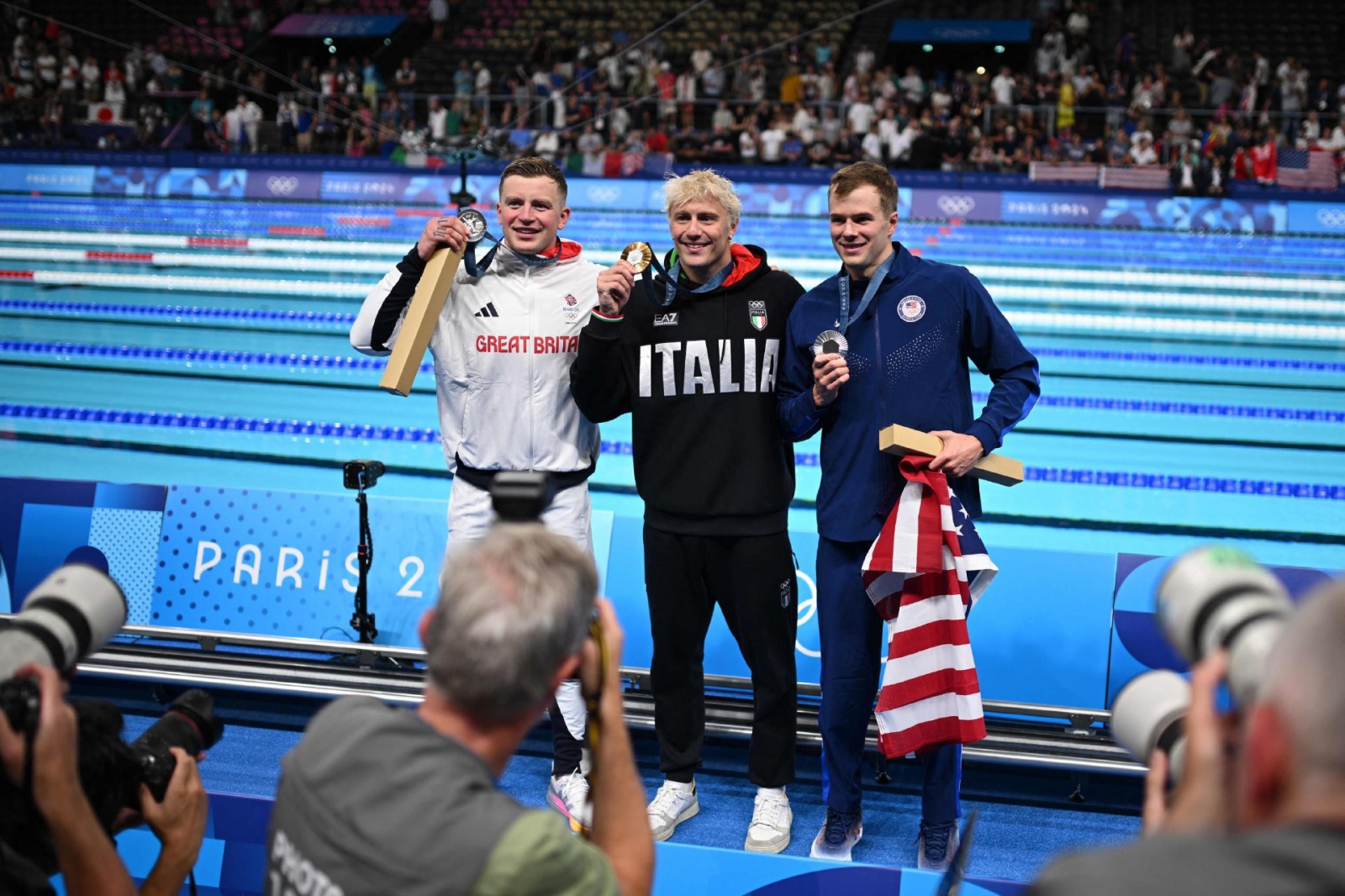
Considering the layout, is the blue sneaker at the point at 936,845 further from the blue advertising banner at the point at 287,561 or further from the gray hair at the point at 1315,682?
the gray hair at the point at 1315,682

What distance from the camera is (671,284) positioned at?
10.7 feet

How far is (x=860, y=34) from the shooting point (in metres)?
23.4

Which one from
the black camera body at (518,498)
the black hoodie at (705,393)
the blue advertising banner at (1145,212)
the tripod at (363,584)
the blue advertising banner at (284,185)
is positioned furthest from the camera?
the blue advertising banner at (284,185)

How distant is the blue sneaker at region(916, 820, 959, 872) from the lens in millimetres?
3119

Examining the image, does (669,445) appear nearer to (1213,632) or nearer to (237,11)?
(1213,632)

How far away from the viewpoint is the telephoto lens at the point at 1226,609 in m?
1.15

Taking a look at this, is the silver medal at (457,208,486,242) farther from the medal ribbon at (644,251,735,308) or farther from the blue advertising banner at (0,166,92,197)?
the blue advertising banner at (0,166,92,197)

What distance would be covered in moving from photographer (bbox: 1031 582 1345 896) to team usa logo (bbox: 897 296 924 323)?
2219mm

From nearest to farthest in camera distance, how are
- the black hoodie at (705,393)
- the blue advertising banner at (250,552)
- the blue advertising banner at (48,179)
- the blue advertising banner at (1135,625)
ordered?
the black hoodie at (705,393)
the blue advertising banner at (1135,625)
the blue advertising banner at (250,552)
the blue advertising banner at (48,179)

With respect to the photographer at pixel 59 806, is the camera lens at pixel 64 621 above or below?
above

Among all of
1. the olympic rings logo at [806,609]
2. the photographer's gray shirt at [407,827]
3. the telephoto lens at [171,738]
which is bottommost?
the olympic rings logo at [806,609]

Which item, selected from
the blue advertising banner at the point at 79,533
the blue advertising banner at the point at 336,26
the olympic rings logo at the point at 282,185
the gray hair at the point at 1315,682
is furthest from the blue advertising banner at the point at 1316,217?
the blue advertising banner at the point at 336,26

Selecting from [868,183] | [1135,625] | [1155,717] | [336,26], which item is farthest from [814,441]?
[336,26]

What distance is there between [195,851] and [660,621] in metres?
1.74
